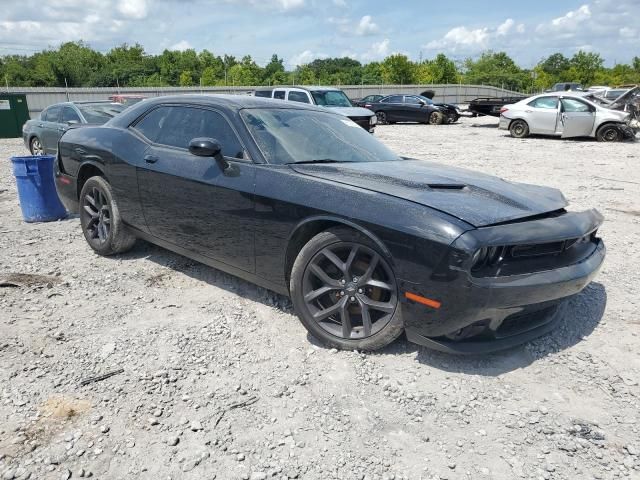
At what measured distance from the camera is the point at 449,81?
235 ft

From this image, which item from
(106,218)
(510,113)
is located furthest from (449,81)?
(106,218)

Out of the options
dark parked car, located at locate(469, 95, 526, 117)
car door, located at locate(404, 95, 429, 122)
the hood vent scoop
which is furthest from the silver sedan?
the hood vent scoop

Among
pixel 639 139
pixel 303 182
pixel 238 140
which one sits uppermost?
pixel 238 140

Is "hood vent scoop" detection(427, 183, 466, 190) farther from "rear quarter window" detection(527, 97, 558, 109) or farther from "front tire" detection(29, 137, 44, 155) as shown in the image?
"rear quarter window" detection(527, 97, 558, 109)

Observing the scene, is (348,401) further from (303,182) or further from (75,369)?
(75,369)

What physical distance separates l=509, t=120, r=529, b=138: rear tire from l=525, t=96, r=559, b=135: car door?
184mm

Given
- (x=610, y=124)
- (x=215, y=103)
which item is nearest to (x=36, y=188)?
(x=215, y=103)

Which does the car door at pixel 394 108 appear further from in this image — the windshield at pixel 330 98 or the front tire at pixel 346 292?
the front tire at pixel 346 292

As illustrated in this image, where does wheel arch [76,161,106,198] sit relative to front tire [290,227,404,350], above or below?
above

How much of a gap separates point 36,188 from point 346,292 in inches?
192

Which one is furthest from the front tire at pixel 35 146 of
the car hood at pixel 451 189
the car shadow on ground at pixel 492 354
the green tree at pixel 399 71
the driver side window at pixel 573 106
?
the green tree at pixel 399 71

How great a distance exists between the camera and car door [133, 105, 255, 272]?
353 centimetres

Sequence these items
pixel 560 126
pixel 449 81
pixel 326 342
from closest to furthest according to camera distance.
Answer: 1. pixel 326 342
2. pixel 560 126
3. pixel 449 81

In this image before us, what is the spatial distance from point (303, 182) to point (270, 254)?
1.78 ft
